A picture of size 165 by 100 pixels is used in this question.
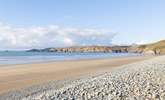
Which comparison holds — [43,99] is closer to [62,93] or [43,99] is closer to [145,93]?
[62,93]

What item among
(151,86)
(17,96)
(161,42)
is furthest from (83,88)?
(161,42)

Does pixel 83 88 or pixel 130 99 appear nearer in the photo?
pixel 130 99

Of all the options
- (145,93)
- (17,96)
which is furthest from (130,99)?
(17,96)

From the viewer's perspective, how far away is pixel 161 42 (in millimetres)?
190375

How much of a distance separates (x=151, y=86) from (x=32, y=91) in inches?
309

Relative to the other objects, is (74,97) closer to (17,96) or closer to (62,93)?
(62,93)

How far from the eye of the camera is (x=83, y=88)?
15164 millimetres

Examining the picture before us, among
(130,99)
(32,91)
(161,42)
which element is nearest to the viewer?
(130,99)

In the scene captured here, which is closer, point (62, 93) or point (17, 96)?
point (62, 93)

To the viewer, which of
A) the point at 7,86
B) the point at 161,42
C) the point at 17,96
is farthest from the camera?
the point at 161,42

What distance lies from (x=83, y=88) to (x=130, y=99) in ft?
11.6

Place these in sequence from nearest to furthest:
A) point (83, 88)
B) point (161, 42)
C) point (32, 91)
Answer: point (83, 88) < point (32, 91) < point (161, 42)

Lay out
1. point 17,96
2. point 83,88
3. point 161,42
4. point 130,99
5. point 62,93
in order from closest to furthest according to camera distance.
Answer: point 130,99, point 62,93, point 83,88, point 17,96, point 161,42

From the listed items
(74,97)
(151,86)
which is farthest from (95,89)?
(151,86)
